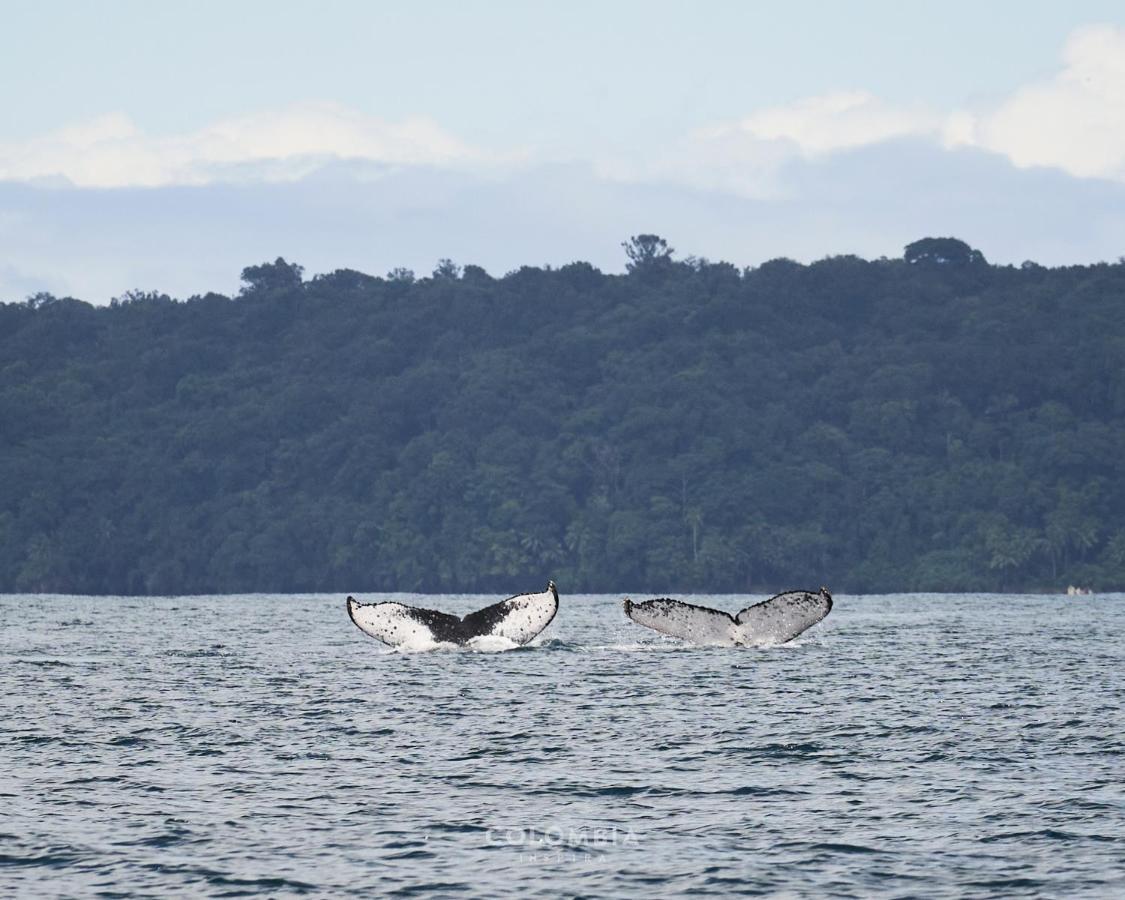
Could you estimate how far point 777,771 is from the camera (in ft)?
91.9

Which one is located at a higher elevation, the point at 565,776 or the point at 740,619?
the point at 740,619

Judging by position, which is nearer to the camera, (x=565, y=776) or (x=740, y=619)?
(x=565, y=776)

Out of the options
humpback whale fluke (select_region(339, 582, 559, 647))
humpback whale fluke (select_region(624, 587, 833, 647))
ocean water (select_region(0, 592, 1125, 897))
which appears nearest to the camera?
ocean water (select_region(0, 592, 1125, 897))

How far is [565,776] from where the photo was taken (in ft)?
89.7

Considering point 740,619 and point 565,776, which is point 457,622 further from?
point 565,776

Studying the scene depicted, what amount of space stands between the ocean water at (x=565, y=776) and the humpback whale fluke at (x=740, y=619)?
129 centimetres

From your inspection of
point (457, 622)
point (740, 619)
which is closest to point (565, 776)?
point (457, 622)

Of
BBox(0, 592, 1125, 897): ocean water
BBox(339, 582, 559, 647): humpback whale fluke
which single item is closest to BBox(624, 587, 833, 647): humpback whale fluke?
BBox(0, 592, 1125, 897): ocean water

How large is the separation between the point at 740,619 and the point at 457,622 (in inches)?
327

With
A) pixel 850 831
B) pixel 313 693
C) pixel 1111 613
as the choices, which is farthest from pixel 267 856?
pixel 1111 613

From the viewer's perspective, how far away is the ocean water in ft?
67.9

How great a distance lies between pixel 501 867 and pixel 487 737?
35.4 ft

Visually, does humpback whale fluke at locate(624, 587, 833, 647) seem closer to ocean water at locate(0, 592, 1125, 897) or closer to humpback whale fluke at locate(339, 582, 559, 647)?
ocean water at locate(0, 592, 1125, 897)

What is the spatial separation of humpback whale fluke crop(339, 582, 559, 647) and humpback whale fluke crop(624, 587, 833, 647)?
296cm
